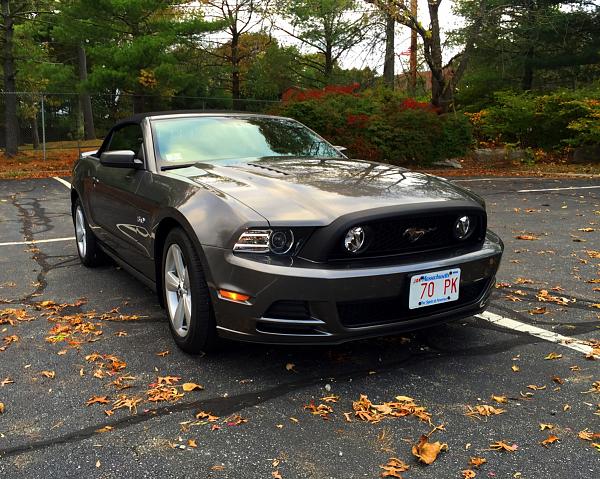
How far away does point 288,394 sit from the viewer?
2902 millimetres

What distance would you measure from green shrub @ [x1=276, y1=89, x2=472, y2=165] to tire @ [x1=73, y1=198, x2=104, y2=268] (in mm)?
9668

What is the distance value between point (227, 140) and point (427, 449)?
2.78m

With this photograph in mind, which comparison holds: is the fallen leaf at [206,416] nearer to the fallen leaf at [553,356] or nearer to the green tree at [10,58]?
the fallen leaf at [553,356]

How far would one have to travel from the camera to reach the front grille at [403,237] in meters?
2.92

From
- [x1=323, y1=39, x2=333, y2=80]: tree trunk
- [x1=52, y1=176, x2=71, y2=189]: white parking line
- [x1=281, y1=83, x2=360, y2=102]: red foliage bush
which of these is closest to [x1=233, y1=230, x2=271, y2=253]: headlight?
[x1=52, y1=176, x2=71, y2=189]: white parking line

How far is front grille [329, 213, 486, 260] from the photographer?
9.58 ft

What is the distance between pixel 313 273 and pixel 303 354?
0.81 m

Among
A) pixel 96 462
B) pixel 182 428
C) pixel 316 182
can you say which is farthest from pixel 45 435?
pixel 316 182

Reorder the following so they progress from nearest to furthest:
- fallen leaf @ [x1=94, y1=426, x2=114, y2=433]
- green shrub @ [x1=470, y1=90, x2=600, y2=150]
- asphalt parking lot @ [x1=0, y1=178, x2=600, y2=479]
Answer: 1. asphalt parking lot @ [x1=0, y1=178, x2=600, y2=479]
2. fallen leaf @ [x1=94, y1=426, x2=114, y2=433]
3. green shrub @ [x1=470, y1=90, x2=600, y2=150]

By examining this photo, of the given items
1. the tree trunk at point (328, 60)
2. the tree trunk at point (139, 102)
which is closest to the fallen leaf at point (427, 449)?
the tree trunk at point (139, 102)

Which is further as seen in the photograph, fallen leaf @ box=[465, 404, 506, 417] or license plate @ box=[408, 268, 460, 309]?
license plate @ box=[408, 268, 460, 309]

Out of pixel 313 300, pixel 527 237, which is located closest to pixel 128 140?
pixel 313 300

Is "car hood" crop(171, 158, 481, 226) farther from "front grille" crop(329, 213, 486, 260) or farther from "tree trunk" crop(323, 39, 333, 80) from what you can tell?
"tree trunk" crop(323, 39, 333, 80)

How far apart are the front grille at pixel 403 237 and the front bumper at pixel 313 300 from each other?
3.1 inches
